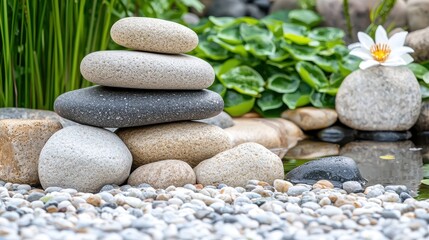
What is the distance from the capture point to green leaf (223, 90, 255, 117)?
207 inches

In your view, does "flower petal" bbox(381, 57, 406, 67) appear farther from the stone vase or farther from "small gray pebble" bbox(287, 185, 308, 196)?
"small gray pebble" bbox(287, 185, 308, 196)

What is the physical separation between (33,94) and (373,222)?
2.43 meters

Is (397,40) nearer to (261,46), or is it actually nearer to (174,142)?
(261,46)

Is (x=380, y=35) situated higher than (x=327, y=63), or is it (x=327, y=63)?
(x=380, y=35)

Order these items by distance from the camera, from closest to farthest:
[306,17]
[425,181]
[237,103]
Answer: [425,181]
[237,103]
[306,17]

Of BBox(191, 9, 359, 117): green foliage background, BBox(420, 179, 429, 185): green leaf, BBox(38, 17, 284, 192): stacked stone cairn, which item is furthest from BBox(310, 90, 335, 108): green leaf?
BBox(38, 17, 284, 192): stacked stone cairn

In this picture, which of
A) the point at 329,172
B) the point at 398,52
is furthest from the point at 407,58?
the point at 329,172

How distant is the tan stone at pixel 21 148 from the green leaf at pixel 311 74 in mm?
2454

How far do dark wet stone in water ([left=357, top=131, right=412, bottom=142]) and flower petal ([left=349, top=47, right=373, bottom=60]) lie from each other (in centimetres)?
54

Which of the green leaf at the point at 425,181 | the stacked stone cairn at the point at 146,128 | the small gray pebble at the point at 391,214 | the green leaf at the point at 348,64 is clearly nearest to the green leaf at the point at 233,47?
the green leaf at the point at 348,64

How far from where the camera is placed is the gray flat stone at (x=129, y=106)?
3.32m

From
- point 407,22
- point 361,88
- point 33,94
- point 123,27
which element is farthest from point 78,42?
point 407,22

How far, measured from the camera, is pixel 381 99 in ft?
16.4

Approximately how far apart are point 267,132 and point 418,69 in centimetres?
143
